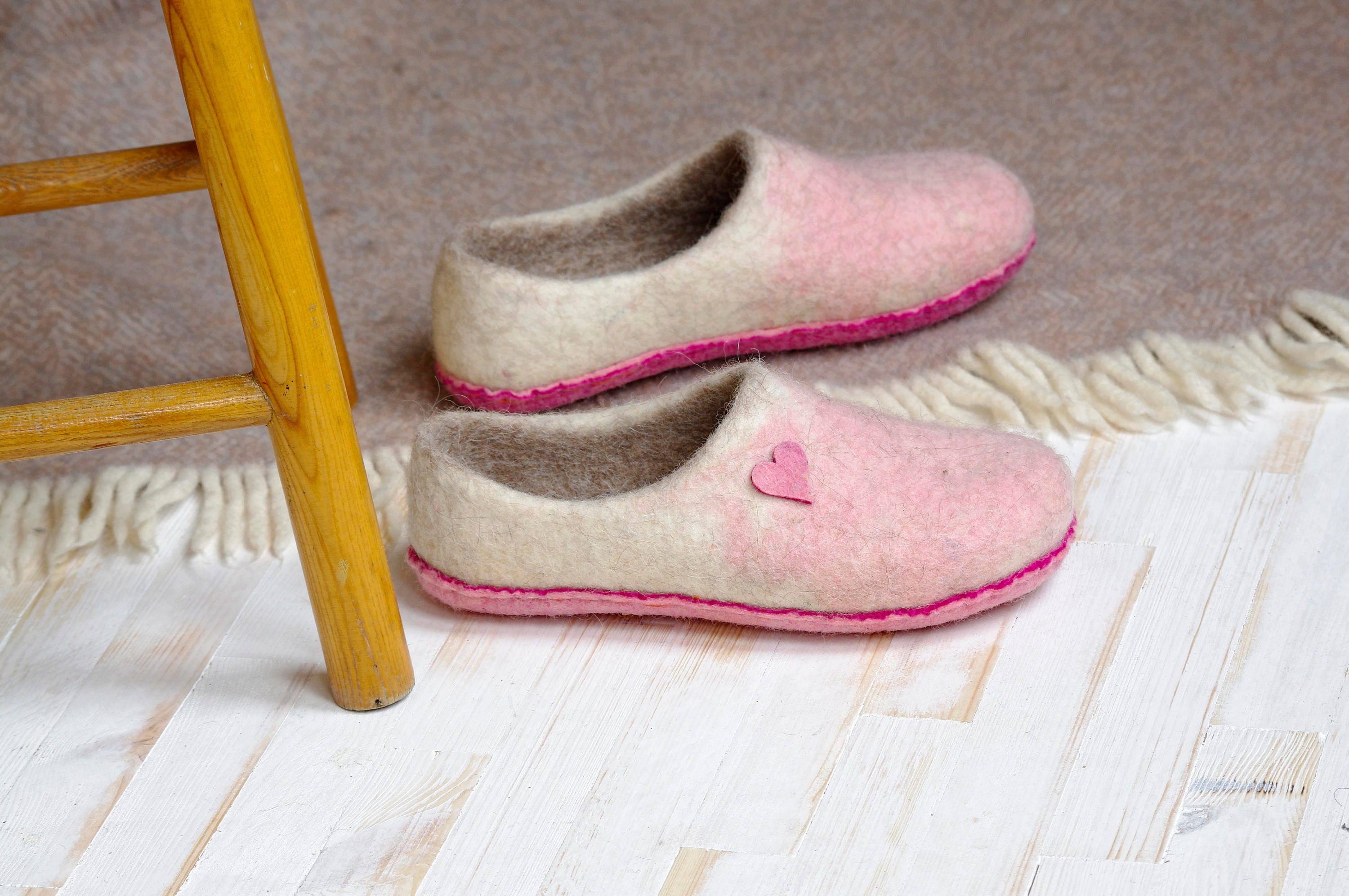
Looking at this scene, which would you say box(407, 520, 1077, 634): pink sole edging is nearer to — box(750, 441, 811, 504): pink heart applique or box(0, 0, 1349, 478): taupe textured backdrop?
box(750, 441, 811, 504): pink heart applique

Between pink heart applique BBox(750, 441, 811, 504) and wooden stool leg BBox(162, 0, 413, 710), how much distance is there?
183mm

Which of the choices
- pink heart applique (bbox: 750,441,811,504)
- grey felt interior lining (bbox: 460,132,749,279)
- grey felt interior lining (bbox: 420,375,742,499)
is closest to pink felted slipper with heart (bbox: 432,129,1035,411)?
grey felt interior lining (bbox: 460,132,749,279)

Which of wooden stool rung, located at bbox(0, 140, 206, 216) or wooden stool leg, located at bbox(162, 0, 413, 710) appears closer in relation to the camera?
wooden stool leg, located at bbox(162, 0, 413, 710)

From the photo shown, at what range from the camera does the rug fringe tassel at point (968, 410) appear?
86 cm

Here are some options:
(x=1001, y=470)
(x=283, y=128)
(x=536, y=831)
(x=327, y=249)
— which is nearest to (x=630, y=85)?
(x=327, y=249)

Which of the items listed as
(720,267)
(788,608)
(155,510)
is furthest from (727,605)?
(155,510)

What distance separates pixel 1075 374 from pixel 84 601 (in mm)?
606

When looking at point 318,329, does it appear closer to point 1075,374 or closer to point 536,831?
point 536,831

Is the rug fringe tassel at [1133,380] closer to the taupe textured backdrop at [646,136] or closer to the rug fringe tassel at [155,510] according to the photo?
the taupe textured backdrop at [646,136]

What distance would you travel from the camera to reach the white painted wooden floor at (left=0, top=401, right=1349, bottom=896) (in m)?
0.63

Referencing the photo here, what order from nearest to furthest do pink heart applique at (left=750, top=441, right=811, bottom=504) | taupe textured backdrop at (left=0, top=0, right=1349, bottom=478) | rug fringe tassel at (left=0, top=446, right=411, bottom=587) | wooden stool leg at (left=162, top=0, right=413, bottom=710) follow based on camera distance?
wooden stool leg at (left=162, top=0, right=413, bottom=710) < pink heart applique at (left=750, top=441, right=811, bottom=504) < rug fringe tassel at (left=0, top=446, right=411, bottom=587) < taupe textured backdrop at (left=0, top=0, right=1349, bottom=478)

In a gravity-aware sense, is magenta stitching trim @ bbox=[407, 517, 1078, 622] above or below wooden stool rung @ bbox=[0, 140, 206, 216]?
below

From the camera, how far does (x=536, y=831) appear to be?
0.66 m

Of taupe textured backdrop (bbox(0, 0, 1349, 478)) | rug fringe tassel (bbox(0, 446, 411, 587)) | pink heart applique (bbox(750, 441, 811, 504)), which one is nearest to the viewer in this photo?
pink heart applique (bbox(750, 441, 811, 504))
